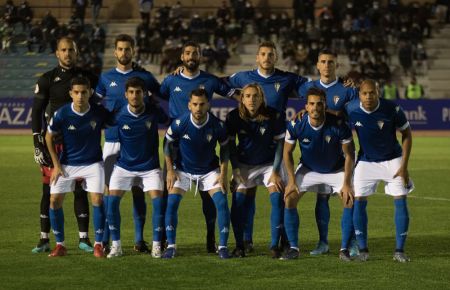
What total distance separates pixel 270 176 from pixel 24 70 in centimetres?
3375

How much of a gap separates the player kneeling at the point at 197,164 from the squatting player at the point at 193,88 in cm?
39

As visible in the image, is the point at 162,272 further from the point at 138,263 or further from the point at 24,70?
the point at 24,70

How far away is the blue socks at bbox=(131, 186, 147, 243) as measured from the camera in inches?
476

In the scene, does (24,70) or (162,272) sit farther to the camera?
(24,70)

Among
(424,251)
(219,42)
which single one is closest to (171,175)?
(424,251)

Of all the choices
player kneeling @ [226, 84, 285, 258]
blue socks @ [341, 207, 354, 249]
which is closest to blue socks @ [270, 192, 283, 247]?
player kneeling @ [226, 84, 285, 258]

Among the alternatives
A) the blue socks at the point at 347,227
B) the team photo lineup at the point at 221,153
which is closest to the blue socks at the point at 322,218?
the team photo lineup at the point at 221,153

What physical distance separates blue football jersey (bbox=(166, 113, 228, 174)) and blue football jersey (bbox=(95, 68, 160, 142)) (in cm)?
75

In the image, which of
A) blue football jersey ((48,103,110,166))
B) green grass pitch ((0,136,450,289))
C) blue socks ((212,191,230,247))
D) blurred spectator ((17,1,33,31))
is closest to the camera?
green grass pitch ((0,136,450,289))

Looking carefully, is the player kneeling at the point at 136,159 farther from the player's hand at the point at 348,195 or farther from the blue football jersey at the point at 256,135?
the player's hand at the point at 348,195

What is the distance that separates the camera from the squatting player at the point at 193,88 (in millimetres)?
12039

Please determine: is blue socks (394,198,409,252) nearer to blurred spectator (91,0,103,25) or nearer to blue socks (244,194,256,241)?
blue socks (244,194,256,241)

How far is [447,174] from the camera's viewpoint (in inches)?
894

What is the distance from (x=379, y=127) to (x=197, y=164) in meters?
2.01
